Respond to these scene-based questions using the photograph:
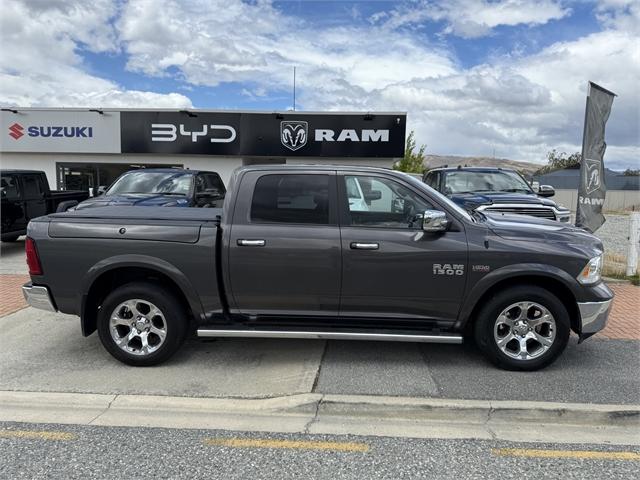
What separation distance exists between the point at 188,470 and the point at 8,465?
3.72 feet

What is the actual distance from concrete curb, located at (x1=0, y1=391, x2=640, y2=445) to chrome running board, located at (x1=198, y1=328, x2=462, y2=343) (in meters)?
0.56

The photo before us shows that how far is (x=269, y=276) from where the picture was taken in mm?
4312

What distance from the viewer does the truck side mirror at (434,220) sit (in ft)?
13.4

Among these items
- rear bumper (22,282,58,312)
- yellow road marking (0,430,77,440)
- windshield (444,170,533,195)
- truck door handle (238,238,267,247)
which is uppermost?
windshield (444,170,533,195)

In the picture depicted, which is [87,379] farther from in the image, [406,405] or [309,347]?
[406,405]

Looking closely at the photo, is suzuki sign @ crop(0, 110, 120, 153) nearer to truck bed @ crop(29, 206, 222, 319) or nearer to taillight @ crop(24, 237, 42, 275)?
taillight @ crop(24, 237, 42, 275)

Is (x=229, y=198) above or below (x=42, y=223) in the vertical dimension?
above

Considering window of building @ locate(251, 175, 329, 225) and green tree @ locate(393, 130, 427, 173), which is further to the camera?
green tree @ locate(393, 130, 427, 173)

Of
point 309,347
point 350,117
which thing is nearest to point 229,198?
point 309,347

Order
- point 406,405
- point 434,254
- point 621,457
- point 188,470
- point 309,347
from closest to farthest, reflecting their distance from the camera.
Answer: point 188,470
point 621,457
point 406,405
point 434,254
point 309,347

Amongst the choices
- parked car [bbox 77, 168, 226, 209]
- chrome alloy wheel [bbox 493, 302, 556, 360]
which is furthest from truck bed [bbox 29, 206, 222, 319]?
parked car [bbox 77, 168, 226, 209]

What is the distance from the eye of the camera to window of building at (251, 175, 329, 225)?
173 inches

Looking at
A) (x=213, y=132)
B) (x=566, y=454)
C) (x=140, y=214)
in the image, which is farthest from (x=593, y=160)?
(x=213, y=132)

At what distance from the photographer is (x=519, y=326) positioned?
4332 millimetres
